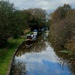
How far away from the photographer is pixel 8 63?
27.0 meters

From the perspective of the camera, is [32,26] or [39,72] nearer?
[39,72]

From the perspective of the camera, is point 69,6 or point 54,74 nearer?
point 54,74

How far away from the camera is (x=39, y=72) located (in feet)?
86.6

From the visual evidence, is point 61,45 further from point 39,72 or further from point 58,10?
point 58,10

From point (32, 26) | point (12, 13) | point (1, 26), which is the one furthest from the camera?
point (32, 26)

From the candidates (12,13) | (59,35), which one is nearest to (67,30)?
(59,35)

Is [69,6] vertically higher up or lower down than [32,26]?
higher up

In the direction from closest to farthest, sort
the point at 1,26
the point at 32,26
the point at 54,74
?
the point at 54,74, the point at 1,26, the point at 32,26

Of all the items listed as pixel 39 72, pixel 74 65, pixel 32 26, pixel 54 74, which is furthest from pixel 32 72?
pixel 32 26

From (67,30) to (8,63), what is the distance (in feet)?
65.3

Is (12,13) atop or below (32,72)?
atop

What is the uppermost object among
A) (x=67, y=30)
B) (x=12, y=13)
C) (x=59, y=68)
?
(x=12, y=13)

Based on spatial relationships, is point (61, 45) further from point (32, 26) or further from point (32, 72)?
point (32, 26)

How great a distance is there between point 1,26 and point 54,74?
1672 centimetres
